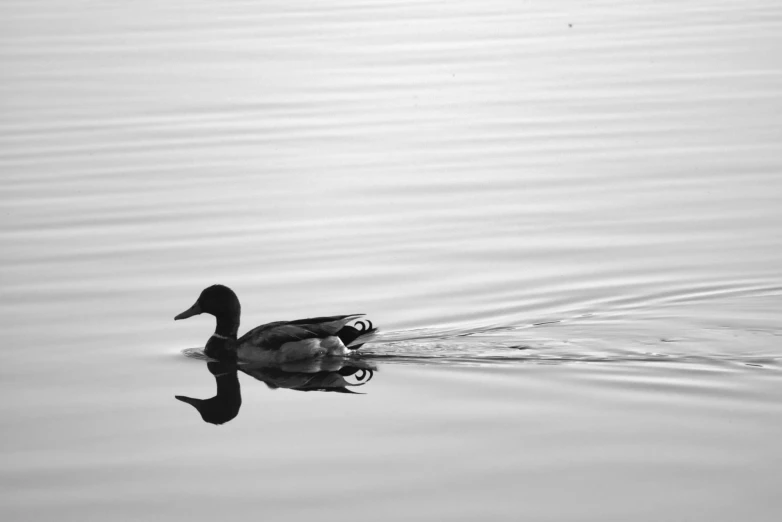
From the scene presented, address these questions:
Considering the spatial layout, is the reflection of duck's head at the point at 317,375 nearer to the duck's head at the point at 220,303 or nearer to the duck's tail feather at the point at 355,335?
the duck's tail feather at the point at 355,335

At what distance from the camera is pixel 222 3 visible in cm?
2942

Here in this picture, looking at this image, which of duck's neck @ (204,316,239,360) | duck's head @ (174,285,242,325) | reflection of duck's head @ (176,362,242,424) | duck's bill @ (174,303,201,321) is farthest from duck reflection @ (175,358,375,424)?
duck's bill @ (174,303,201,321)

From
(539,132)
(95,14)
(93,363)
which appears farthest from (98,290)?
(95,14)

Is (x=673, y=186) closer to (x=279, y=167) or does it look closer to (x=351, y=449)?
(x=279, y=167)

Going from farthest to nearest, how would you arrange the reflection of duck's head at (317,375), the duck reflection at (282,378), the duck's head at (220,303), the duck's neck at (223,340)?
the duck's head at (220,303)
the duck's neck at (223,340)
the reflection of duck's head at (317,375)
the duck reflection at (282,378)

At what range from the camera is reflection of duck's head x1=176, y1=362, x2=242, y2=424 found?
30.5 ft

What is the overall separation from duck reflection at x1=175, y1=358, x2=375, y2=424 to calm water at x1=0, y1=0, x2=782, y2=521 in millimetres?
50

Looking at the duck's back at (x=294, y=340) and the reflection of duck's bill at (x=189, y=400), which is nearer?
the reflection of duck's bill at (x=189, y=400)

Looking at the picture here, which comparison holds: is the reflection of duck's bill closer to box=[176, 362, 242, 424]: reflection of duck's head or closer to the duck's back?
box=[176, 362, 242, 424]: reflection of duck's head

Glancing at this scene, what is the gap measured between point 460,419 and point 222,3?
2225cm

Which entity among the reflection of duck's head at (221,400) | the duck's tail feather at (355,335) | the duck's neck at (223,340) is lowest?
the reflection of duck's head at (221,400)

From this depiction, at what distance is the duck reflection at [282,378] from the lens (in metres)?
9.56

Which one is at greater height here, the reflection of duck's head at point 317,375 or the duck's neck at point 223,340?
the duck's neck at point 223,340

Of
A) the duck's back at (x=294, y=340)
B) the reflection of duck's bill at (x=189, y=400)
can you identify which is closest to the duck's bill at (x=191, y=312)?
the duck's back at (x=294, y=340)
